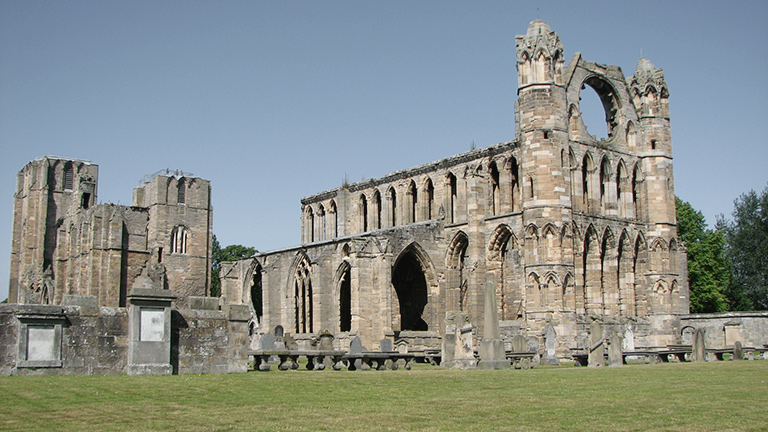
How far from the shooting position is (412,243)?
41.8 meters

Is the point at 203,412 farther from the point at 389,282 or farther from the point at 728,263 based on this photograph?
the point at 728,263

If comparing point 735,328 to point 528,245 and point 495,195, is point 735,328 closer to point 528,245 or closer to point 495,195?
point 528,245

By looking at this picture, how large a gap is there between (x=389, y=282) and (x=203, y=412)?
27.4 meters

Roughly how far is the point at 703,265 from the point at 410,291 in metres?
22.5

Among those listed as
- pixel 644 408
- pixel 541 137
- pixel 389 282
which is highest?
pixel 541 137

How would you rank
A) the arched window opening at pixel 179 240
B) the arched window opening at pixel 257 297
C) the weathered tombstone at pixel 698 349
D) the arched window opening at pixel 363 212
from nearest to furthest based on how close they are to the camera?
the weathered tombstone at pixel 698 349 → the arched window opening at pixel 363 212 → the arched window opening at pixel 257 297 → the arched window opening at pixel 179 240

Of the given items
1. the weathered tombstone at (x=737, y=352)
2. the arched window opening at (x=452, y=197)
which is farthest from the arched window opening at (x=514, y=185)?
the weathered tombstone at (x=737, y=352)

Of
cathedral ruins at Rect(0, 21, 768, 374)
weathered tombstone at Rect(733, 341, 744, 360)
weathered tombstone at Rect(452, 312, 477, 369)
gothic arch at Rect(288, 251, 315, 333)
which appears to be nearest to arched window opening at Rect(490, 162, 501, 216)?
cathedral ruins at Rect(0, 21, 768, 374)

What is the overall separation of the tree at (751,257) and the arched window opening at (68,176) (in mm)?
56735

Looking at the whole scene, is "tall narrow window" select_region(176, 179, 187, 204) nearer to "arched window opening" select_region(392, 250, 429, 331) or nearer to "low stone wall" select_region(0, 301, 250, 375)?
"arched window opening" select_region(392, 250, 429, 331)

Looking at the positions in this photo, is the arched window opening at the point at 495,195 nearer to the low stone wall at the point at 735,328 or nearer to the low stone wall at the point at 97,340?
the low stone wall at the point at 735,328

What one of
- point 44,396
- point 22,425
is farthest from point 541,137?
point 22,425

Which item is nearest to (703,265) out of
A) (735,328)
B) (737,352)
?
(735,328)

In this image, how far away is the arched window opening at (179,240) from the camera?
221 ft
